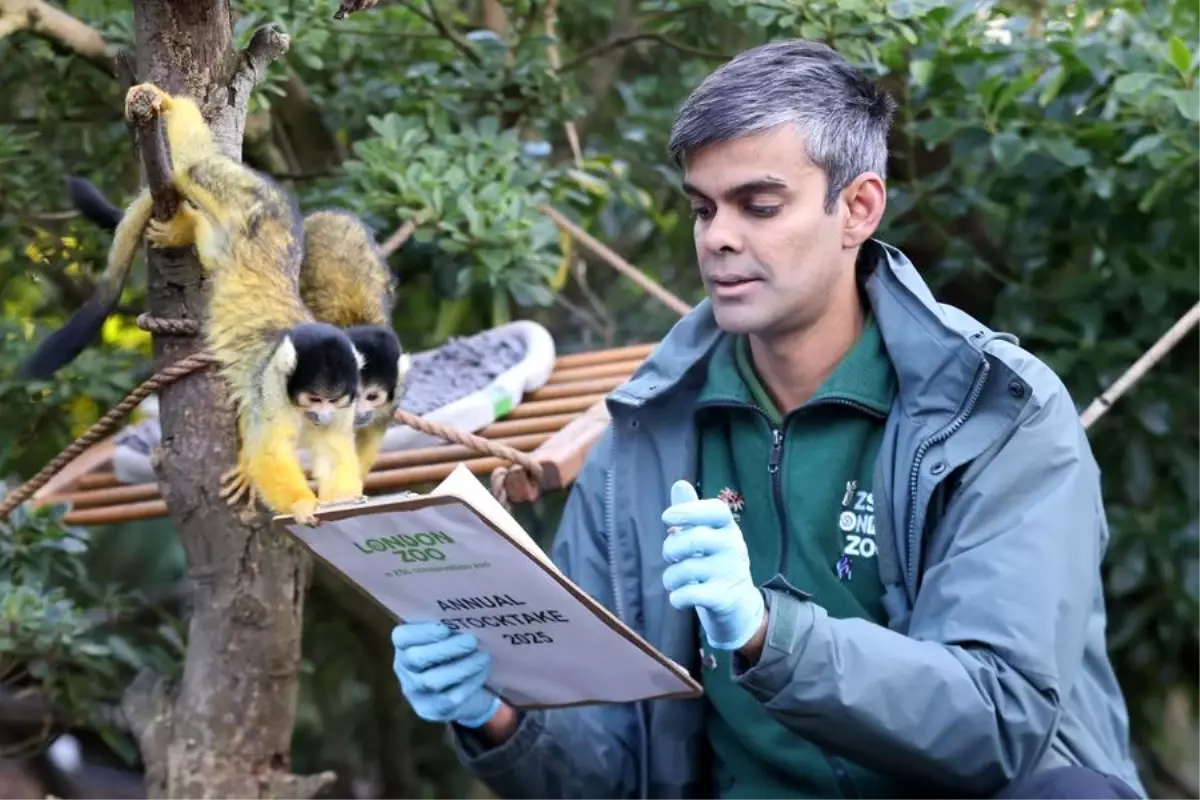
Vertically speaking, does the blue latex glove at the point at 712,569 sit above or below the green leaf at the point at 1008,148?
below

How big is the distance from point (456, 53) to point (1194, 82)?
1294mm

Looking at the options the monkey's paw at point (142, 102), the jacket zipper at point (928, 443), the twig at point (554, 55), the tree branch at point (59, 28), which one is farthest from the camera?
the twig at point (554, 55)

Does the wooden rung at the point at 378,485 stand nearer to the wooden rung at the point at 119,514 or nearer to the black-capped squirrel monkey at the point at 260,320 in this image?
the wooden rung at the point at 119,514

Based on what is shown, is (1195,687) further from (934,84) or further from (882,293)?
(882,293)

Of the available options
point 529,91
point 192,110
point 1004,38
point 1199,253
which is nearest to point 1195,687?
point 1199,253

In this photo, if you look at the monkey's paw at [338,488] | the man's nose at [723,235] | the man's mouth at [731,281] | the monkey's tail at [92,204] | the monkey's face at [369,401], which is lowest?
the monkey's paw at [338,488]

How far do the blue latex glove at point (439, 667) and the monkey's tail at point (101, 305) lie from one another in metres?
0.55

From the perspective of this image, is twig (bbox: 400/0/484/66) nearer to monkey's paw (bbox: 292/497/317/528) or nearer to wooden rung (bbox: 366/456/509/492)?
wooden rung (bbox: 366/456/509/492)

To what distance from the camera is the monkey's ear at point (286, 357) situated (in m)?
1.55

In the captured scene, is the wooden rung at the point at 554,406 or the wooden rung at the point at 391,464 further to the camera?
the wooden rung at the point at 554,406

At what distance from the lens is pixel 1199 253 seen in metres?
2.88

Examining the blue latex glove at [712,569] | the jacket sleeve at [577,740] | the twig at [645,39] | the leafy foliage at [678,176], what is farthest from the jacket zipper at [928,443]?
the twig at [645,39]

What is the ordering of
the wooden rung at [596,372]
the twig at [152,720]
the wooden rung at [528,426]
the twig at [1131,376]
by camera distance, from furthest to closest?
the wooden rung at [596,372]
the wooden rung at [528,426]
the twig at [1131,376]
the twig at [152,720]

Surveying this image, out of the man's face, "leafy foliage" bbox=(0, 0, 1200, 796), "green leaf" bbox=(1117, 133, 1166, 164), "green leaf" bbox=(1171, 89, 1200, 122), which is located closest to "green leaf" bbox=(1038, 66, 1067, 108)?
"leafy foliage" bbox=(0, 0, 1200, 796)
